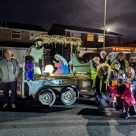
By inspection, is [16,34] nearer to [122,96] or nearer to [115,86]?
[115,86]

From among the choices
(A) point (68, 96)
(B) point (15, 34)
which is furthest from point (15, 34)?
(A) point (68, 96)

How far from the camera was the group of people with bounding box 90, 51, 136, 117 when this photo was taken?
864 centimetres

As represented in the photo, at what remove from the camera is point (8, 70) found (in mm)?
9414

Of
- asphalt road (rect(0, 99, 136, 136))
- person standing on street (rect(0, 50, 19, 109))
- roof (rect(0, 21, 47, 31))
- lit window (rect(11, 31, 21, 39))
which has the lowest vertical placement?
asphalt road (rect(0, 99, 136, 136))

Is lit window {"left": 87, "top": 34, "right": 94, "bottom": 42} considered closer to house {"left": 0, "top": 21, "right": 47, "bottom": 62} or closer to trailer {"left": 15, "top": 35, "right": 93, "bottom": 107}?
house {"left": 0, "top": 21, "right": 47, "bottom": 62}

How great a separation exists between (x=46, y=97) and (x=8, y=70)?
1.76 m

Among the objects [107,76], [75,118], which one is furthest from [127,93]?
[75,118]

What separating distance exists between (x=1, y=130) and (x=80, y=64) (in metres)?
5.34

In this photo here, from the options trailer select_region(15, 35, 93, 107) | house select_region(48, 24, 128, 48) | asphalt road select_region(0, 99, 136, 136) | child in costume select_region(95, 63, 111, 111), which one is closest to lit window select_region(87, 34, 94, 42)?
house select_region(48, 24, 128, 48)

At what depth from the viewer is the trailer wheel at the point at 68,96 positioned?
1045 centimetres

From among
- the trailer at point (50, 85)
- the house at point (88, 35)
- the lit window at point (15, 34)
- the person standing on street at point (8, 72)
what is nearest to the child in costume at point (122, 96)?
the trailer at point (50, 85)

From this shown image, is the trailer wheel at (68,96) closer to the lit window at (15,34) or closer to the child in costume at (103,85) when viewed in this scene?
the child in costume at (103,85)

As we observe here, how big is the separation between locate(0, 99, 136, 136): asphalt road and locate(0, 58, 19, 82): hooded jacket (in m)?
1.03

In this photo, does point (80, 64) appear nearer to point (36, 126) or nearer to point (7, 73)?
point (7, 73)
